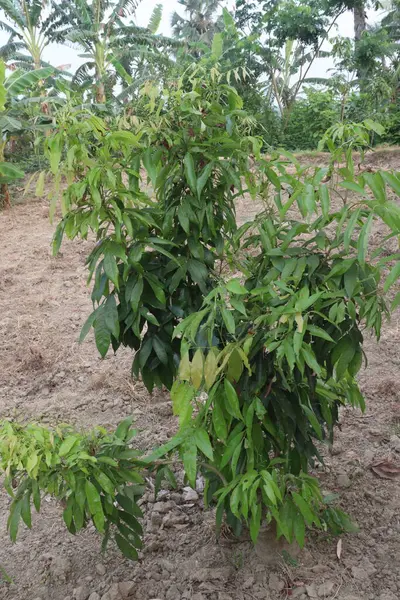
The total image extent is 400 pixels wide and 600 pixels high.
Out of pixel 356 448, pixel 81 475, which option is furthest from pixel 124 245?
pixel 356 448

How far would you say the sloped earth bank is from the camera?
70.5 inches

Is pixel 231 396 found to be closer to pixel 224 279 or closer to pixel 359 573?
pixel 224 279

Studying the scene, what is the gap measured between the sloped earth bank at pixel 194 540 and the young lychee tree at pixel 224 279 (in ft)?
1.22

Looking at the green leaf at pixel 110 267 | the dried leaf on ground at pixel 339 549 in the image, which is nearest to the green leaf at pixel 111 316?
the green leaf at pixel 110 267

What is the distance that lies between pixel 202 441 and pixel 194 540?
2.63 ft

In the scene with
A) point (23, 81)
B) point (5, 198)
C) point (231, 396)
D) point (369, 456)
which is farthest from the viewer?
point (5, 198)

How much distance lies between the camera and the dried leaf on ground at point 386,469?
2.27 metres

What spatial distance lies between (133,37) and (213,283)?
11714 mm

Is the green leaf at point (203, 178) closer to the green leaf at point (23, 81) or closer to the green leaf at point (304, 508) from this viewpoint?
the green leaf at point (304, 508)

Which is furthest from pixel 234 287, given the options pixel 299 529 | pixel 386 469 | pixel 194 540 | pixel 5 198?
pixel 5 198

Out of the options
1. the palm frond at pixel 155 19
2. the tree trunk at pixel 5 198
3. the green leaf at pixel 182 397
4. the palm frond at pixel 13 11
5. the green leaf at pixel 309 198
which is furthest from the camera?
the palm frond at pixel 155 19

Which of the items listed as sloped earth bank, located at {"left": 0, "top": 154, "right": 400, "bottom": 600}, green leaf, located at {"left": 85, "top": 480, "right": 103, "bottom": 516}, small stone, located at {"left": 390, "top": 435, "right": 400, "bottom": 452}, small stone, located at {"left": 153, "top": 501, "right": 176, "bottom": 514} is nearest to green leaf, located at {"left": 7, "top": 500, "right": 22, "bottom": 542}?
green leaf, located at {"left": 85, "top": 480, "right": 103, "bottom": 516}

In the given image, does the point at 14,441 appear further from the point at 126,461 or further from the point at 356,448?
the point at 356,448

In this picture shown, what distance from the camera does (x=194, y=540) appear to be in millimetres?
2020
